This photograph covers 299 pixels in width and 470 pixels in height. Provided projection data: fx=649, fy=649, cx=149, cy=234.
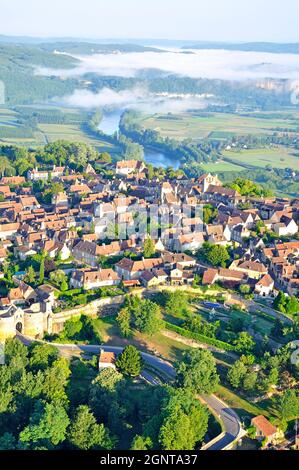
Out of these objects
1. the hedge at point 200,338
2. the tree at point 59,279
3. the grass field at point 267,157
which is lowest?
the grass field at point 267,157

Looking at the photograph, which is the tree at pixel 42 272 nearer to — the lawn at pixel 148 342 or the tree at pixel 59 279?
the tree at pixel 59 279

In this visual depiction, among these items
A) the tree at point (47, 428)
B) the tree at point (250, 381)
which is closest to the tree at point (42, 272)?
the tree at point (47, 428)

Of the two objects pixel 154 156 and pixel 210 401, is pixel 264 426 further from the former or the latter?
pixel 154 156

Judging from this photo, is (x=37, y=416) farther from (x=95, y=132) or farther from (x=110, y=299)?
(x=95, y=132)

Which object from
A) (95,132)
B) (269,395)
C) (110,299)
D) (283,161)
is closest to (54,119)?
(95,132)

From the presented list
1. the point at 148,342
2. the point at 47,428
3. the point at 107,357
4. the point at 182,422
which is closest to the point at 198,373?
the point at 182,422

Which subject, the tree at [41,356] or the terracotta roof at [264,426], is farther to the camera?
the tree at [41,356]
